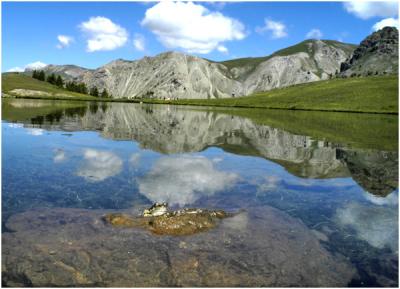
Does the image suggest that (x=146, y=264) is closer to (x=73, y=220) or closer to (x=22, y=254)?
(x=22, y=254)

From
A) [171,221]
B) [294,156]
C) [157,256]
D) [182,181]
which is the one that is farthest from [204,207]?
[294,156]

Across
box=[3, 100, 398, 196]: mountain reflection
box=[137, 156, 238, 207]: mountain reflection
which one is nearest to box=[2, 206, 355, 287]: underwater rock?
box=[137, 156, 238, 207]: mountain reflection

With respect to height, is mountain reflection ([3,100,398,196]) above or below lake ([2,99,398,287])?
above

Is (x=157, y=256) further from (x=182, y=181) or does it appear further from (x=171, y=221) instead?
(x=182, y=181)

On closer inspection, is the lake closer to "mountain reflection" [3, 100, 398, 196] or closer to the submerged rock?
"mountain reflection" [3, 100, 398, 196]

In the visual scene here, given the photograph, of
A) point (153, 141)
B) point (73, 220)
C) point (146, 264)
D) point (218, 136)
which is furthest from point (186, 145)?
point (146, 264)

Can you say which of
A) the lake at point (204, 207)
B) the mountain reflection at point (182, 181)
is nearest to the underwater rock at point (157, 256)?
the lake at point (204, 207)

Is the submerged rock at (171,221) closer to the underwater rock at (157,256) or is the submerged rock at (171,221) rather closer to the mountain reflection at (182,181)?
the underwater rock at (157,256)

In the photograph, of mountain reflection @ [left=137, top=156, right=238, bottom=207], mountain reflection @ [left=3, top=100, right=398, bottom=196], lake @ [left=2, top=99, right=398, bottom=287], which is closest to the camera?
lake @ [left=2, top=99, right=398, bottom=287]
